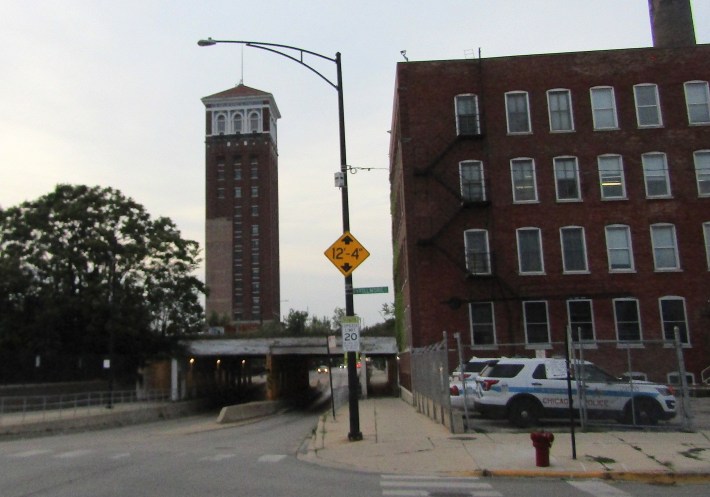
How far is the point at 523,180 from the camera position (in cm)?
3716

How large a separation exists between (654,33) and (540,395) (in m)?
33.5

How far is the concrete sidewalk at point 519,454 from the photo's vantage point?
11.1 meters

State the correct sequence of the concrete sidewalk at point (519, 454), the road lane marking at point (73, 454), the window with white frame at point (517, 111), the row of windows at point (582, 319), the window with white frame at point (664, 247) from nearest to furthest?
the concrete sidewalk at point (519, 454), the road lane marking at point (73, 454), the row of windows at point (582, 319), the window with white frame at point (664, 247), the window with white frame at point (517, 111)

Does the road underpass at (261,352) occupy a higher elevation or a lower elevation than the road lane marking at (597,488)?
higher

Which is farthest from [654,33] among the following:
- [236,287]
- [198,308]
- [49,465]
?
[236,287]

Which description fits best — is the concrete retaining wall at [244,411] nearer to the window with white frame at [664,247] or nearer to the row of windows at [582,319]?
the row of windows at [582,319]

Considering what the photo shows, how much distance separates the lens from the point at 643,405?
1627 cm

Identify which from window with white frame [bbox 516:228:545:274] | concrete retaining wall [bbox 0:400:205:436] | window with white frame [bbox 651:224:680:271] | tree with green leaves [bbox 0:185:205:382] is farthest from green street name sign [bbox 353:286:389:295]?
tree with green leaves [bbox 0:185:205:382]

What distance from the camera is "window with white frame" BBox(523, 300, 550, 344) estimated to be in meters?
35.5

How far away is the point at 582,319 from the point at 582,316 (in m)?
0.16

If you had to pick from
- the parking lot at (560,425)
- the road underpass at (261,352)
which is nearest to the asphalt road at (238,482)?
the parking lot at (560,425)

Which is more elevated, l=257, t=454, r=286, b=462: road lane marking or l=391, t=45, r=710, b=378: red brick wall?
l=391, t=45, r=710, b=378: red brick wall

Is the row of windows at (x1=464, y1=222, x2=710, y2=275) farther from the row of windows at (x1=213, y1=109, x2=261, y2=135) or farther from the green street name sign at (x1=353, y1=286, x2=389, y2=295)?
the row of windows at (x1=213, y1=109, x2=261, y2=135)

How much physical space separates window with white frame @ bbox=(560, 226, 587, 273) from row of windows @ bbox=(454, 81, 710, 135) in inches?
216
